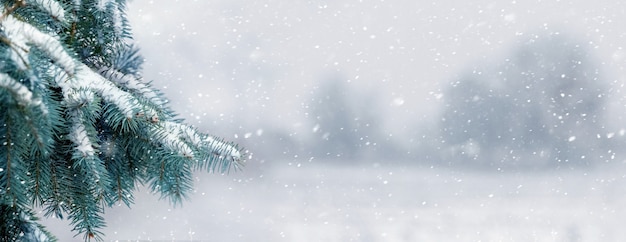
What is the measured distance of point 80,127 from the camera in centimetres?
117

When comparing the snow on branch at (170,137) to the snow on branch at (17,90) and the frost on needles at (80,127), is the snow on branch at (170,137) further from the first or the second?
the snow on branch at (17,90)

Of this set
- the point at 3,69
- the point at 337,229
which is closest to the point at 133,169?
the point at 3,69

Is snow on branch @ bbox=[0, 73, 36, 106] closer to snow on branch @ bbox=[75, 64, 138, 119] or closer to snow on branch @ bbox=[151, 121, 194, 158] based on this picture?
snow on branch @ bbox=[75, 64, 138, 119]

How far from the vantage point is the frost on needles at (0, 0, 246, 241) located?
101 cm

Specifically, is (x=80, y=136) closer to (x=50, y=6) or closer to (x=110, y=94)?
(x=110, y=94)

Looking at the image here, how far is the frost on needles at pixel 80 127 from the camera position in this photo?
101 cm

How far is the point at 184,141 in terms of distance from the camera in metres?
1.25

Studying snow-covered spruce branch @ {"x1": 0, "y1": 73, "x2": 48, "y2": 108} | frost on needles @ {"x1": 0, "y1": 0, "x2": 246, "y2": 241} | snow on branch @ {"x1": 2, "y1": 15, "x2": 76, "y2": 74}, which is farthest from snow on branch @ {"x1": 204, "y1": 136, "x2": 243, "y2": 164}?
snow-covered spruce branch @ {"x1": 0, "y1": 73, "x2": 48, "y2": 108}

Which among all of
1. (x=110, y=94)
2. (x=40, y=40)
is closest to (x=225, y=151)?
(x=110, y=94)

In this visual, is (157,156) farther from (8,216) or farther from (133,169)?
(8,216)

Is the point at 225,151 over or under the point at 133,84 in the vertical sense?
under

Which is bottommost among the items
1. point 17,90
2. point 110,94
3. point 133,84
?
→ point 17,90

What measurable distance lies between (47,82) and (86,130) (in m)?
0.13

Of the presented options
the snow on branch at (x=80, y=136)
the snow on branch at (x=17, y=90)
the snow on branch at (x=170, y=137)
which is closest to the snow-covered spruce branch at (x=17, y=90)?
the snow on branch at (x=17, y=90)
